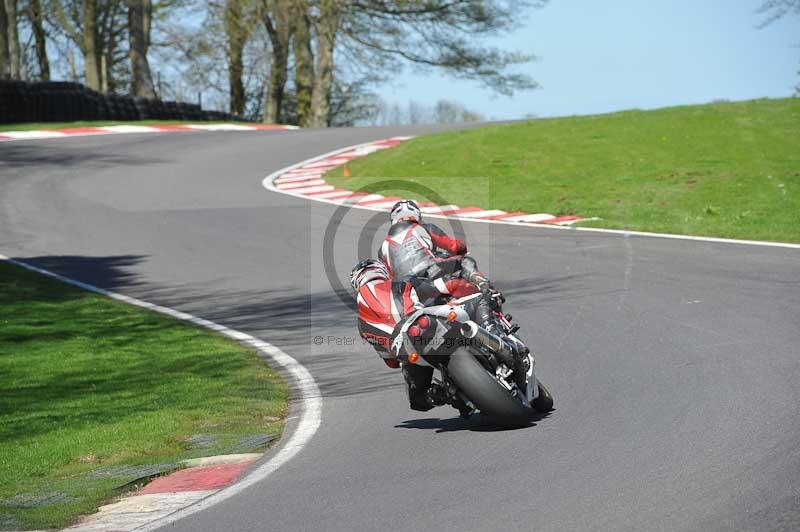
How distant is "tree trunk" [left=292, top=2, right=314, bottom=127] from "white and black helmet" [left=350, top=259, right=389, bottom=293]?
42.5m

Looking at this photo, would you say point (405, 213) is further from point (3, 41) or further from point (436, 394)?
point (3, 41)

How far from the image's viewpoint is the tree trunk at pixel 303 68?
49812 millimetres

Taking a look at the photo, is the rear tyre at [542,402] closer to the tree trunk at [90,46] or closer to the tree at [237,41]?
the tree trunk at [90,46]

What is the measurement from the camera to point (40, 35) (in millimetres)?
58438

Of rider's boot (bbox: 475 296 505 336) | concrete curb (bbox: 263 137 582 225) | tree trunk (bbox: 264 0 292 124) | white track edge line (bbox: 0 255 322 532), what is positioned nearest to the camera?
white track edge line (bbox: 0 255 322 532)

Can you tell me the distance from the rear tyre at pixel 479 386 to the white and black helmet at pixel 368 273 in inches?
29.0

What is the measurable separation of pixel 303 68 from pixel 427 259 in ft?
149

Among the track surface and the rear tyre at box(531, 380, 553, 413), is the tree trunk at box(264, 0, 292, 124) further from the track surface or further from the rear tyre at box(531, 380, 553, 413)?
the rear tyre at box(531, 380, 553, 413)

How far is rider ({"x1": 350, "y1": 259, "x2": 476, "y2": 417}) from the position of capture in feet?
23.0

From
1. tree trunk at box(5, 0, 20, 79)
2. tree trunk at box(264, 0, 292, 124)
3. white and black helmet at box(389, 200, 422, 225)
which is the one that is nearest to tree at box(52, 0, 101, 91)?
tree trunk at box(5, 0, 20, 79)

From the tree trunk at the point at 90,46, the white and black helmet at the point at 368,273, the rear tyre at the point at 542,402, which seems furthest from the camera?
the tree trunk at the point at 90,46

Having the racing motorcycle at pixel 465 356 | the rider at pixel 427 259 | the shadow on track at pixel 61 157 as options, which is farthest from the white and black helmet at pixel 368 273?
the shadow on track at pixel 61 157

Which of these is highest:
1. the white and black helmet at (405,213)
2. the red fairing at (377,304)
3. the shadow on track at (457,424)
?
the white and black helmet at (405,213)

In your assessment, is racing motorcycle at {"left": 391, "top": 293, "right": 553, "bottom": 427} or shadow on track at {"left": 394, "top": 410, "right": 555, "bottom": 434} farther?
shadow on track at {"left": 394, "top": 410, "right": 555, "bottom": 434}
